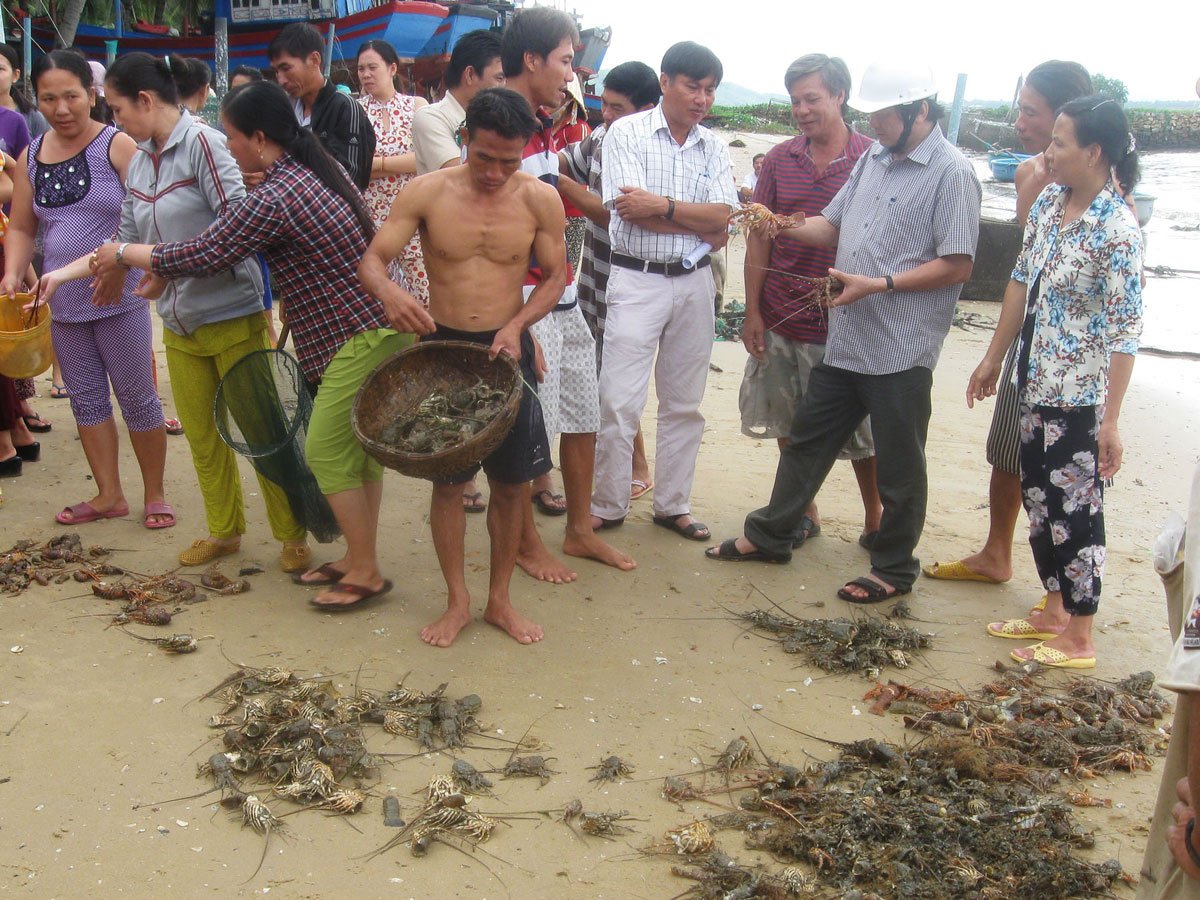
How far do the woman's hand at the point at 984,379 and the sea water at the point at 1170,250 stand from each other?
37.5 inches

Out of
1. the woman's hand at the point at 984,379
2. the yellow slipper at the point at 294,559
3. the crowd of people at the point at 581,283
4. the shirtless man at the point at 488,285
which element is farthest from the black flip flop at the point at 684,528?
the yellow slipper at the point at 294,559

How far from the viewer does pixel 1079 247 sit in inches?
152

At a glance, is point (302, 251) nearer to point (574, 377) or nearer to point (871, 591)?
point (574, 377)

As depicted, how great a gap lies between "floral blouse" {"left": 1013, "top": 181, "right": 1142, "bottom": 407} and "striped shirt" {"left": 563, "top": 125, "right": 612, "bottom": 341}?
2129 mm

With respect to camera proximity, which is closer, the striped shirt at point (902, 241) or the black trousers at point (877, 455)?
the striped shirt at point (902, 241)

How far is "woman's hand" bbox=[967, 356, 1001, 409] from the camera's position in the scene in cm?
439

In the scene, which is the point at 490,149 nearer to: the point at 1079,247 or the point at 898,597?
the point at 1079,247

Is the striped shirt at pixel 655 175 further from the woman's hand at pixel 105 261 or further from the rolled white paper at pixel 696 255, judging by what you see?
the woman's hand at pixel 105 261

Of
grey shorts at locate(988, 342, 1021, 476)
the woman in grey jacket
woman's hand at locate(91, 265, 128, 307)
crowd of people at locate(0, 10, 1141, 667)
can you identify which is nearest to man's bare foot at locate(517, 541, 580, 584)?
crowd of people at locate(0, 10, 1141, 667)

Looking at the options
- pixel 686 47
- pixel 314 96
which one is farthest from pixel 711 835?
pixel 314 96

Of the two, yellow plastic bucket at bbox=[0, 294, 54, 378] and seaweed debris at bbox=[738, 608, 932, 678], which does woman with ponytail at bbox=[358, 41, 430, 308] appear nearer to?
yellow plastic bucket at bbox=[0, 294, 54, 378]

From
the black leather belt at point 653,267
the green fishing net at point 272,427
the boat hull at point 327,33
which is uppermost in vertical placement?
the boat hull at point 327,33

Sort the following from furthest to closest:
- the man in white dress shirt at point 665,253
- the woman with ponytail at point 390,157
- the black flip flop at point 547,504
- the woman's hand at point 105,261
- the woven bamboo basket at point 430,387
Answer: the woman with ponytail at point 390,157 < the black flip flop at point 547,504 < the man in white dress shirt at point 665,253 < the woman's hand at point 105,261 < the woven bamboo basket at point 430,387

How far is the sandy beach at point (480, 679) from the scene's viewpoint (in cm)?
276
